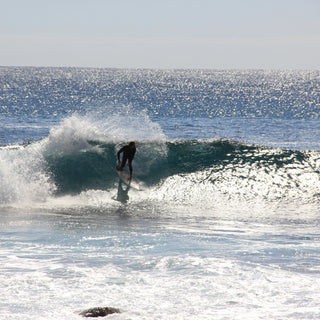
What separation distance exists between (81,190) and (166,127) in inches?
921

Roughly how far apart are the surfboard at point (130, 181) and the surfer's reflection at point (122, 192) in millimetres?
158

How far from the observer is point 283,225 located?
11320 mm

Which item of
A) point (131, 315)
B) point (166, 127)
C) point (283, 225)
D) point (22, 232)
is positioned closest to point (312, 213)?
point (283, 225)

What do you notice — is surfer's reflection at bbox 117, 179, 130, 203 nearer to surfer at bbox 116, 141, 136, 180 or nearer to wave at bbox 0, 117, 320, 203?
wave at bbox 0, 117, 320, 203

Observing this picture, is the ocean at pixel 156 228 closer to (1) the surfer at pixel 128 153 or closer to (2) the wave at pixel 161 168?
(2) the wave at pixel 161 168

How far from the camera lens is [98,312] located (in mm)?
5590

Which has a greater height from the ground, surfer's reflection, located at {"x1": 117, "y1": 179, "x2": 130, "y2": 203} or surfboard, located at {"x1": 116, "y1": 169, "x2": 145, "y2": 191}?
surfboard, located at {"x1": 116, "y1": 169, "x2": 145, "y2": 191}

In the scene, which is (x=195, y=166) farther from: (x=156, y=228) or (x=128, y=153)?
(x=156, y=228)

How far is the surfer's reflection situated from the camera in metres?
14.2

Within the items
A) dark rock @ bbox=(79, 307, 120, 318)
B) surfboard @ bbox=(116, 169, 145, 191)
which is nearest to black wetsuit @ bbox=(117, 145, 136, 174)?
surfboard @ bbox=(116, 169, 145, 191)

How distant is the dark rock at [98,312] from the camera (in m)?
5.54

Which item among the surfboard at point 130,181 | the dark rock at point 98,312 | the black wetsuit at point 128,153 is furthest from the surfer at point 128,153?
the dark rock at point 98,312

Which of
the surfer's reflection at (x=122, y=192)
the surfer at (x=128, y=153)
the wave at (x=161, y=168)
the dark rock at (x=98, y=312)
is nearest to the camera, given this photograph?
the dark rock at (x=98, y=312)

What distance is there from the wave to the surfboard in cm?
24
